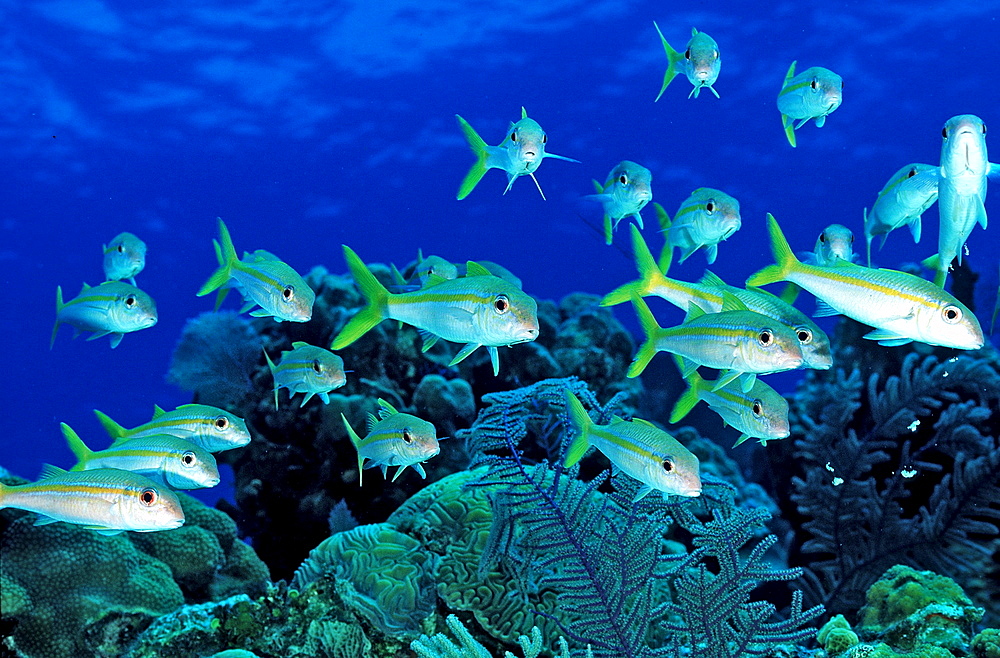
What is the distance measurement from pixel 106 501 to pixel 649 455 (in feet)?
8.34

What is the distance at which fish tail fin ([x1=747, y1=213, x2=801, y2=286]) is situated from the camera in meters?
2.84

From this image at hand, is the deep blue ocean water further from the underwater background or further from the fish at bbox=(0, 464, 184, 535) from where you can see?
the fish at bbox=(0, 464, 184, 535)

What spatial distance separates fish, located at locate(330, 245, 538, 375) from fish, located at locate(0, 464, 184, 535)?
107 cm

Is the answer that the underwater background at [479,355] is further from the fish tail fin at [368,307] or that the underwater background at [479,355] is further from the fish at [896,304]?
the fish tail fin at [368,307]

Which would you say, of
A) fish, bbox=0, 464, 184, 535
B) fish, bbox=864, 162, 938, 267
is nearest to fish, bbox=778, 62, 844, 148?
fish, bbox=864, 162, 938, 267

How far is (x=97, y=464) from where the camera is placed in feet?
12.0

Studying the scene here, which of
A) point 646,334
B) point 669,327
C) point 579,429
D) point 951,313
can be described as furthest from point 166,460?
point 951,313

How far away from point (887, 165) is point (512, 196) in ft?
69.0

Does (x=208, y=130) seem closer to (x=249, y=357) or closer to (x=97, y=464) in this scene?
(x=249, y=357)

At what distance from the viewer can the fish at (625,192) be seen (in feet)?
15.7

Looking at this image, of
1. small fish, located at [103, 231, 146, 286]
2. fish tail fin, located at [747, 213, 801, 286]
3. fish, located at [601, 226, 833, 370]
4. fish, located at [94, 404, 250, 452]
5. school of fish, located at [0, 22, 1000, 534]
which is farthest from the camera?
small fish, located at [103, 231, 146, 286]

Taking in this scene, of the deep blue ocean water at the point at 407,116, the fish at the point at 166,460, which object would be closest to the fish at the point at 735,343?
the fish at the point at 166,460

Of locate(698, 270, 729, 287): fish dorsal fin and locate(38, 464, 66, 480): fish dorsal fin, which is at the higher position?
locate(698, 270, 729, 287): fish dorsal fin

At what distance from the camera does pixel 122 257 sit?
589cm
